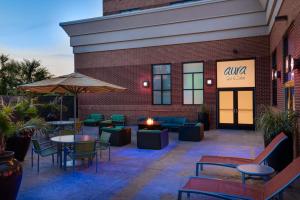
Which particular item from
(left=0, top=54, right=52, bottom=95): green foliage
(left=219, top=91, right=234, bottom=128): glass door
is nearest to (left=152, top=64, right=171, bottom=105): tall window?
(left=219, top=91, right=234, bottom=128): glass door

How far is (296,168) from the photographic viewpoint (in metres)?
3.61

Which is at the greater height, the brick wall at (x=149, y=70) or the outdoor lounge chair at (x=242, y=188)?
the brick wall at (x=149, y=70)

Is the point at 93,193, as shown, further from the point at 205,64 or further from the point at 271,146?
the point at 205,64

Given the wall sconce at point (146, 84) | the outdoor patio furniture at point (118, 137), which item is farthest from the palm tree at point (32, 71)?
the outdoor patio furniture at point (118, 137)

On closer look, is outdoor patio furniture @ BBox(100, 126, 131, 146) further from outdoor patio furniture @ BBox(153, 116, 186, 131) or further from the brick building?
the brick building

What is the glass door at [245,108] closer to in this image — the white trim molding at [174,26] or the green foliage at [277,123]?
the white trim molding at [174,26]

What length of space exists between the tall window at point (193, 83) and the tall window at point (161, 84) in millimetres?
990

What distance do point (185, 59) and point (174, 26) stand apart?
2.01 meters

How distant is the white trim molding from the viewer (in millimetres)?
13227

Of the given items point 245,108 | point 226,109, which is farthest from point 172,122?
point 245,108

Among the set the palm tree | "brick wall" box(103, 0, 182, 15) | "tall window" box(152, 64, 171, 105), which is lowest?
"tall window" box(152, 64, 171, 105)

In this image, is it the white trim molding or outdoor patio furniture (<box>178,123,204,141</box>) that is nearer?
outdoor patio furniture (<box>178,123,204,141</box>)

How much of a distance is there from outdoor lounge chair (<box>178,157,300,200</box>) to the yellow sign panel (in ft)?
34.8

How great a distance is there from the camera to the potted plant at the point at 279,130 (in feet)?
18.5
